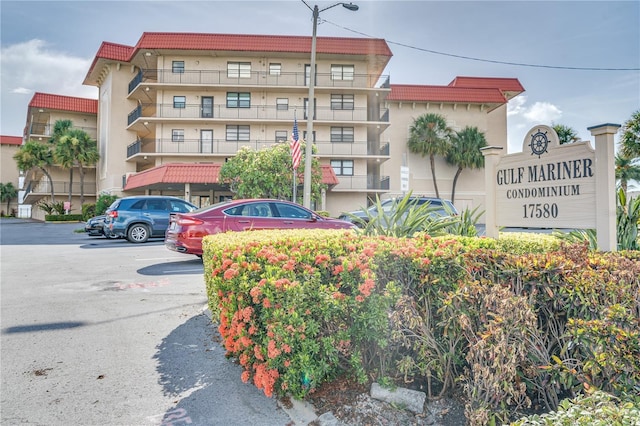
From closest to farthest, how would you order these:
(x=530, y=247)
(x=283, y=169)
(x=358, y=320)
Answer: (x=358, y=320) → (x=530, y=247) → (x=283, y=169)

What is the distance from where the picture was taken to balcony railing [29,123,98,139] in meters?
43.7

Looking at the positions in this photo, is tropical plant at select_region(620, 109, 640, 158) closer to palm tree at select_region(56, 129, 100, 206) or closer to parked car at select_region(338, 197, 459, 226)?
parked car at select_region(338, 197, 459, 226)

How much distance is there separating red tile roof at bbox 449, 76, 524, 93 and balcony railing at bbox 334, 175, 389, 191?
13002 millimetres

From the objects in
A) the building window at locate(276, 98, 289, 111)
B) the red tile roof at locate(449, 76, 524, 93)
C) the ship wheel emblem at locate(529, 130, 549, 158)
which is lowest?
the ship wheel emblem at locate(529, 130, 549, 158)

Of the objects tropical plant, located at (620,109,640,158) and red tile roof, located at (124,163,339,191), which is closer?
tropical plant, located at (620,109,640,158)

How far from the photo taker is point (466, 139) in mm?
36344

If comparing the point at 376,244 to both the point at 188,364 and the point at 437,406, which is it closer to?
the point at 437,406

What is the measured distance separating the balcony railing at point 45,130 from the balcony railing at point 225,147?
41.4 ft

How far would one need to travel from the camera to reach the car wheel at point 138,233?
16.1 metres

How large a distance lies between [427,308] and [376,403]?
790 mm

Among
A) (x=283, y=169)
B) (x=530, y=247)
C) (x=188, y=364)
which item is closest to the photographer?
(x=188, y=364)

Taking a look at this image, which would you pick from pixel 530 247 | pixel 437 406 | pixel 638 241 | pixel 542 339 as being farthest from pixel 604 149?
pixel 437 406

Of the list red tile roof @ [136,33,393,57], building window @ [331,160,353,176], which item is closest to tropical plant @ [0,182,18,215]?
red tile roof @ [136,33,393,57]

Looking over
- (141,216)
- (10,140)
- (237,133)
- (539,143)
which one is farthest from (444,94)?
(10,140)
